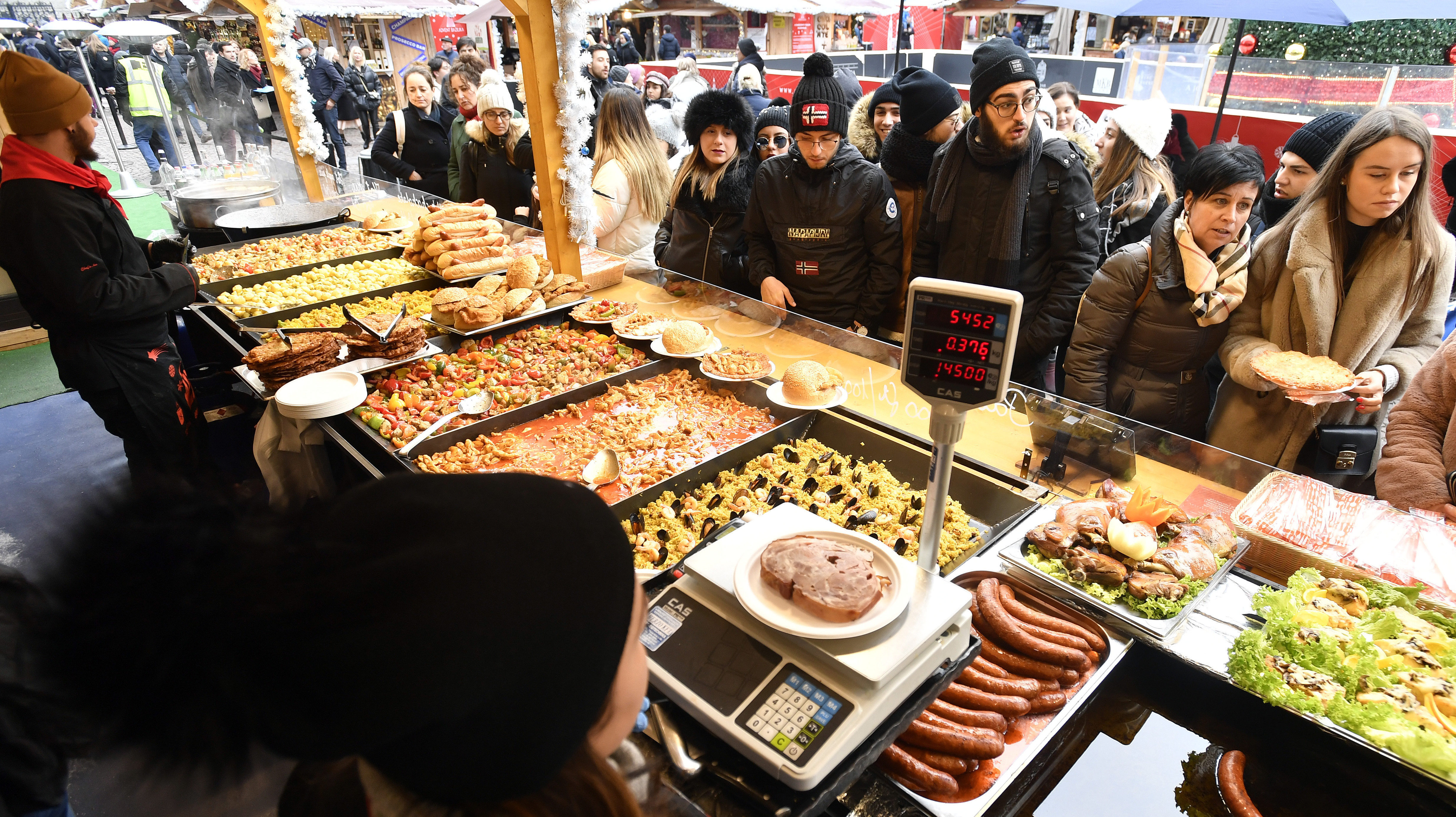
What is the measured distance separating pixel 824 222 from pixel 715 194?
884mm

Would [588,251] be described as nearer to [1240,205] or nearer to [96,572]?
[1240,205]

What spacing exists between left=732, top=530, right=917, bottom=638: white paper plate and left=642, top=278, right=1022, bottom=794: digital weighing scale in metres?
0.02

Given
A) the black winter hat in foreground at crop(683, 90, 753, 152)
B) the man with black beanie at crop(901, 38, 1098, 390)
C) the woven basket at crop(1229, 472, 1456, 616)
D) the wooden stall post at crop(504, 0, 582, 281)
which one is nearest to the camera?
the woven basket at crop(1229, 472, 1456, 616)

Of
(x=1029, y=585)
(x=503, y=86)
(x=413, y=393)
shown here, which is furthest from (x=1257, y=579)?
(x=503, y=86)

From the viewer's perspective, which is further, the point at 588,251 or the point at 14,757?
the point at 588,251

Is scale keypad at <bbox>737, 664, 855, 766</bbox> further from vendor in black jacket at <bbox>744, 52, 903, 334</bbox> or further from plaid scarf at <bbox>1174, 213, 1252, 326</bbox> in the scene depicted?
vendor in black jacket at <bbox>744, 52, 903, 334</bbox>

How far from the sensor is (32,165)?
2.96 meters

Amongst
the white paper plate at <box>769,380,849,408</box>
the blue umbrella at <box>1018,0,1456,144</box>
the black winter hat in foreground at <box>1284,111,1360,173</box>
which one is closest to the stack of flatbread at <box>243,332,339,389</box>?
the white paper plate at <box>769,380,849,408</box>

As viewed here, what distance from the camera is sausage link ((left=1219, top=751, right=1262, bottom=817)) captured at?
4.96 ft

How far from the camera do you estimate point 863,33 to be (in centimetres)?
2539

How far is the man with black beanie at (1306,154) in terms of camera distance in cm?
357

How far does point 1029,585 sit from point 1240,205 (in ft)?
6.88

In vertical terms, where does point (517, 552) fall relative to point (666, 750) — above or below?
above

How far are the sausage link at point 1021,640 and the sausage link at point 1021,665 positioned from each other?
0.5 inches
